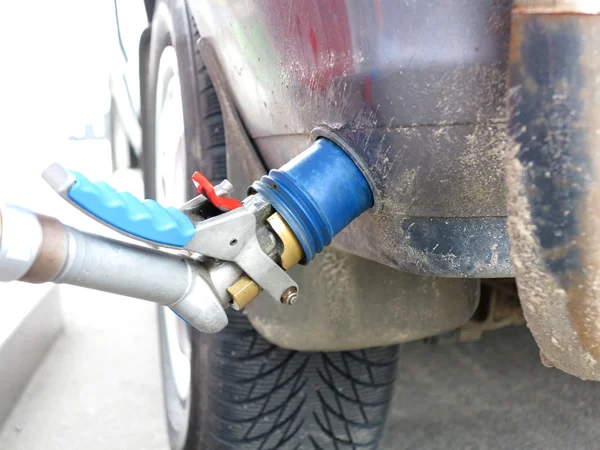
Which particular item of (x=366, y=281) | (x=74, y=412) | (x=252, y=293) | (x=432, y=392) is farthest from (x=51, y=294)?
(x=252, y=293)

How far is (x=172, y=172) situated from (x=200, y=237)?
89 centimetres

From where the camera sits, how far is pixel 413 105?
Result: 1.54 feet

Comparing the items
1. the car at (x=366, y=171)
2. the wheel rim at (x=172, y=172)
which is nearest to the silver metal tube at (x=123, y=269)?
the car at (x=366, y=171)

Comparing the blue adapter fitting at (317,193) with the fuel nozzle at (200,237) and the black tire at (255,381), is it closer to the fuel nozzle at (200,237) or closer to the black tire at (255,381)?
the fuel nozzle at (200,237)

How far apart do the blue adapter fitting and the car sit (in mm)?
16

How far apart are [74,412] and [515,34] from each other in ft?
5.24

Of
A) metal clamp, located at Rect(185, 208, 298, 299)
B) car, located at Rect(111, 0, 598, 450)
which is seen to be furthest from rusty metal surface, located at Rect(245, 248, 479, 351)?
metal clamp, located at Rect(185, 208, 298, 299)

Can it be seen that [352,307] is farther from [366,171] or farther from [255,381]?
[366,171]

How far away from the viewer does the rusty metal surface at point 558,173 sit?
0.35 meters

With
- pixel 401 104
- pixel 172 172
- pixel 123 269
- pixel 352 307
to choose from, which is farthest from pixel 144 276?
pixel 172 172

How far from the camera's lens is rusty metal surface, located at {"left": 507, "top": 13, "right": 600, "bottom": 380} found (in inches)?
14.0

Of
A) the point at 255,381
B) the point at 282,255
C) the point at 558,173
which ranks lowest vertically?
the point at 255,381

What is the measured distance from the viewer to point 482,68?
43 centimetres

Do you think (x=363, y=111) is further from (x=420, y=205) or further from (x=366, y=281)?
(x=366, y=281)
